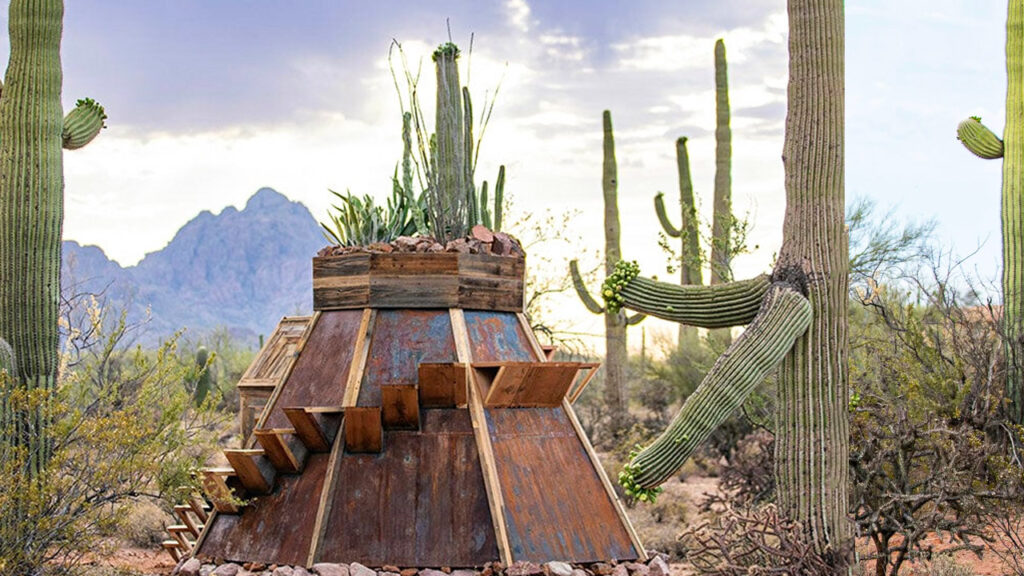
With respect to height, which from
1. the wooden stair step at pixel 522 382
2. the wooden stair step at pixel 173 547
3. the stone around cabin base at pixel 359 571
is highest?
the wooden stair step at pixel 522 382

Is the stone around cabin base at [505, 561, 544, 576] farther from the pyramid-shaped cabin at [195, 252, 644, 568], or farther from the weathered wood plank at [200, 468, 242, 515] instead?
the weathered wood plank at [200, 468, 242, 515]

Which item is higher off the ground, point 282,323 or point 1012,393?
point 282,323

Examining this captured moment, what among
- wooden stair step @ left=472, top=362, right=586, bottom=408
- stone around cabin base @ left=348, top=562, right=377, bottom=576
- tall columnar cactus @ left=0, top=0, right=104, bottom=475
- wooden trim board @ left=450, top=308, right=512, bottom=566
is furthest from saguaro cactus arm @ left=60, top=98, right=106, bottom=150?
stone around cabin base @ left=348, top=562, right=377, bottom=576

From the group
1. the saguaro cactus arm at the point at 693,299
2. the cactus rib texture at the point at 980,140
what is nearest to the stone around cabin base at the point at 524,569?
the saguaro cactus arm at the point at 693,299

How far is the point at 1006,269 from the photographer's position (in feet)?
44.3

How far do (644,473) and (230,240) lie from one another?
6096 inches

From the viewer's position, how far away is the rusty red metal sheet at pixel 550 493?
788 centimetres

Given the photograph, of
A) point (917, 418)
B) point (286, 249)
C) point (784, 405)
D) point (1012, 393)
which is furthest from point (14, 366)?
point (286, 249)

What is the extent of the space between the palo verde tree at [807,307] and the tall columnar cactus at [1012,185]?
14.9 feet

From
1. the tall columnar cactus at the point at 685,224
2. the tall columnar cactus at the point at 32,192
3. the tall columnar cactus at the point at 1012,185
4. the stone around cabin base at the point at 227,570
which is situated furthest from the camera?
the tall columnar cactus at the point at 685,224

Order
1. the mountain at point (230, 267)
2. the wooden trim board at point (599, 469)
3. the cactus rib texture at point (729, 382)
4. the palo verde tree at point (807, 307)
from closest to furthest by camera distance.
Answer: the wooden trim board at point (599, 469)
the cactus rib texture at point (729, 382)
the palo verde tree at point (807, 307)
the mountain at point (230, 267)

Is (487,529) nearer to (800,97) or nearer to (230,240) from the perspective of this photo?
(800,97)

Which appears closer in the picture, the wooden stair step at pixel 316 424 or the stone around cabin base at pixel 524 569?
the stone around cabin base at pixel 524 569

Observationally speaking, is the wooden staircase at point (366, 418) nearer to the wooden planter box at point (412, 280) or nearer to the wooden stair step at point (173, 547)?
the wooden planter box at point (412, 280)
